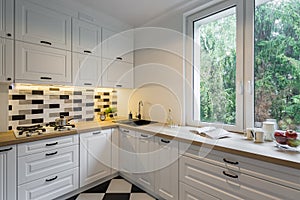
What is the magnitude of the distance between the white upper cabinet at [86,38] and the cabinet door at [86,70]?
9 cm

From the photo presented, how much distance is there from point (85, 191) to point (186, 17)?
8.86ft

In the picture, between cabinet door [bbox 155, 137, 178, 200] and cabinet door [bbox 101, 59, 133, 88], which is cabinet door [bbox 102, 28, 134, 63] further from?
cabinet door [bbox 155, 137, 178, 200]

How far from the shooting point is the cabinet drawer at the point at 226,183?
45.6 inches

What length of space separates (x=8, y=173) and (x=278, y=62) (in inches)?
110

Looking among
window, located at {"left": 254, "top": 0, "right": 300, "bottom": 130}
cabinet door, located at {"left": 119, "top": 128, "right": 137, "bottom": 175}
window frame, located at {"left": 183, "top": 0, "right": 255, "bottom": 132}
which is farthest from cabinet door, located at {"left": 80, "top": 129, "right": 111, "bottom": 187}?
window, located at {"left": 254, "top": 0, "right": 300, "bottom": 130}

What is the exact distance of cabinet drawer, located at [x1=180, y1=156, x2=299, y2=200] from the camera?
3.80 feet

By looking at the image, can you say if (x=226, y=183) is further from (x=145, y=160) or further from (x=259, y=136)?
(x=145, y=160)

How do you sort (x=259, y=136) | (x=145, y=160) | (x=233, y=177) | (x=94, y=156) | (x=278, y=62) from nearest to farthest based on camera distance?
1. (x=233, y=177)
2. (x=259, y=136)
3. (x=278, y=62)
4. (x=145, y=160)
5. (x=94, y=156)

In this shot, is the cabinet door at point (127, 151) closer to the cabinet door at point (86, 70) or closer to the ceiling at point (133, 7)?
the cabinet door at point (86, 70)

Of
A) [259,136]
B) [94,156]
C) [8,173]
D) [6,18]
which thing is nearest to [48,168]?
[8,173]

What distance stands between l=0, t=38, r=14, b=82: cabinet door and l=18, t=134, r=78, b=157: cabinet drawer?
707 mm

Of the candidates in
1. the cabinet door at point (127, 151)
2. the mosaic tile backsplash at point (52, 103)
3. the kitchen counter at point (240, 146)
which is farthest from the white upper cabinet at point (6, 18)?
the cabinet door at point (127, 151)

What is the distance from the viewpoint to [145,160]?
84.6 inches

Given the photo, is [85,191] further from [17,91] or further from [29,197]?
[17,91]
